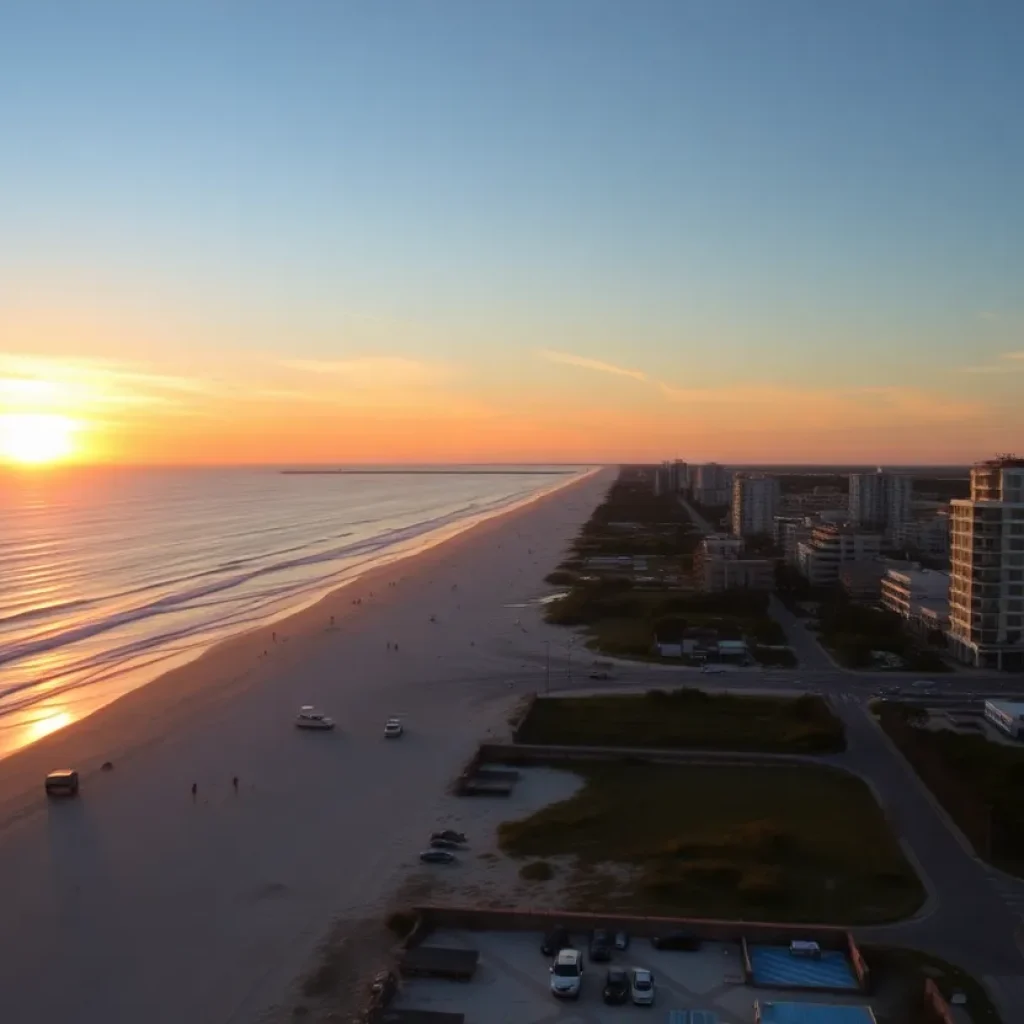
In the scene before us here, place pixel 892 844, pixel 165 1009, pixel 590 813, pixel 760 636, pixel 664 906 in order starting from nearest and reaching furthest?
pixel 165 1009, pixel 664 906, pixel 892 844, pixel 590 813, pixel 760 636

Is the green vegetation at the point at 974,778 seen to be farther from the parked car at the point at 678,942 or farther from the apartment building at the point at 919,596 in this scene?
the apartment building at the point at 919,596

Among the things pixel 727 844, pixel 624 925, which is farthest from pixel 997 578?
pixel 624 925

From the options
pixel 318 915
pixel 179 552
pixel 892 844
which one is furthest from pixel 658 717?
pixel 179 552

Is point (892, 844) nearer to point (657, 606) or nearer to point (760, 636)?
point (760, 636)

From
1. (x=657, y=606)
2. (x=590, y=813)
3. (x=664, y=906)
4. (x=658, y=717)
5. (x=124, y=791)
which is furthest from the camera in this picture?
(x=657, y=606)

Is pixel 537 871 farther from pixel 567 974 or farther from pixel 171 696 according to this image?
pixel 171 696
